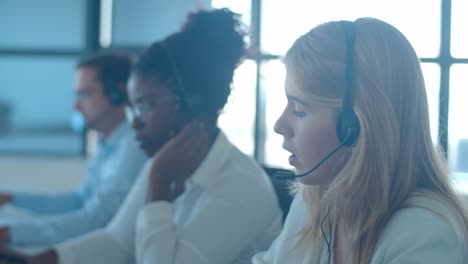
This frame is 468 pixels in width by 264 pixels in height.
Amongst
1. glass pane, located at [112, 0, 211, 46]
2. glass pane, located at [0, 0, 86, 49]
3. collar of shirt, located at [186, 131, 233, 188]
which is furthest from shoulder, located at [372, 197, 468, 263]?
glass pane, located at [0, 0, 86, 49]

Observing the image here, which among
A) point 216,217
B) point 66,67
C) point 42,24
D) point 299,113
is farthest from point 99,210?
point 42,24

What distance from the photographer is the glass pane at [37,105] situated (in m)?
3.61

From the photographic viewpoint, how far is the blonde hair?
96 centimetres

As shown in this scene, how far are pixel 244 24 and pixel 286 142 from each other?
2.33ft

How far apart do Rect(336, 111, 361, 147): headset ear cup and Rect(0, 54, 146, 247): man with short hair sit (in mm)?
1321

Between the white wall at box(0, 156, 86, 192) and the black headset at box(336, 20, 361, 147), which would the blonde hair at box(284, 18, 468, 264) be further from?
the white wall at box(0, 156, 86, 192)

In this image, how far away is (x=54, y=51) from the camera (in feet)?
11.8

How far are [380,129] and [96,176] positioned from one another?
5.61 ft

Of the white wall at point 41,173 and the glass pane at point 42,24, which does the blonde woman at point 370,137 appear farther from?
the glass pane at point 42,24

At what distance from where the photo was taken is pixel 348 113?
96 centimetres

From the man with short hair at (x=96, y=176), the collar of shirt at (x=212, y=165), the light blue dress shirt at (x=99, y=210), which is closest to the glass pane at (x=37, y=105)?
the man with short hair at (x=96, y=176)

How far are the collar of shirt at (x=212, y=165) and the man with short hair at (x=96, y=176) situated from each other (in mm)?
673

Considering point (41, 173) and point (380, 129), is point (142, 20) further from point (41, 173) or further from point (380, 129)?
point (380, 129)

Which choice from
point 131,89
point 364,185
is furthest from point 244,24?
point 364,185
